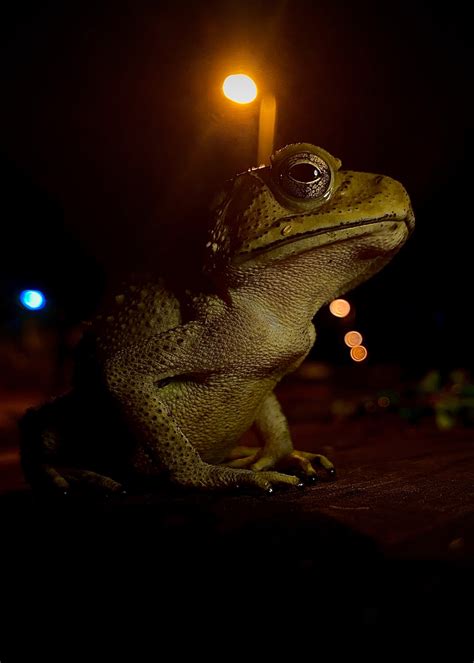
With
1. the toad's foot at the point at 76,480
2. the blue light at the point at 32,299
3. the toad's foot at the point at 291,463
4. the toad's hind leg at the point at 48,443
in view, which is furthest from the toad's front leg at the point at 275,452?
the blue light at the point at 32,299

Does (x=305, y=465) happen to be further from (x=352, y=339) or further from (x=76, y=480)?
(x=352, y=339)

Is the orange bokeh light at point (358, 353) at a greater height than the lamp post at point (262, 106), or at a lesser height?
greater

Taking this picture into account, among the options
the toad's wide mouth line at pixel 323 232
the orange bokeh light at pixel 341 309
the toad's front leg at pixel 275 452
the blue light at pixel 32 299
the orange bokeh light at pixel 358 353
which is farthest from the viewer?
the orange bokeh light at pixel 341 309

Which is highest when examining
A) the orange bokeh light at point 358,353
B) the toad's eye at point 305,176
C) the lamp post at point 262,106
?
the orange bokeh light at point 358,353

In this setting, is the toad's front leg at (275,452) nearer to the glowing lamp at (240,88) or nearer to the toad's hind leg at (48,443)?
the toad's hind leg at (48,443)

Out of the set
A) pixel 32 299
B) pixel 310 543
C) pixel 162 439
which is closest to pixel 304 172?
pixel 162 439

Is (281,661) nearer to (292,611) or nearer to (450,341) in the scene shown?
(292,611)

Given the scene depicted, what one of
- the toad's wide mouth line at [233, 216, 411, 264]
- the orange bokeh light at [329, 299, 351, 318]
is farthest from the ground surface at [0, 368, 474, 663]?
the orange bokeh light at [329, 299, 351, 318]

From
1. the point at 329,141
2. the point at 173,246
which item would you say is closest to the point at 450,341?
the point at 329,141
